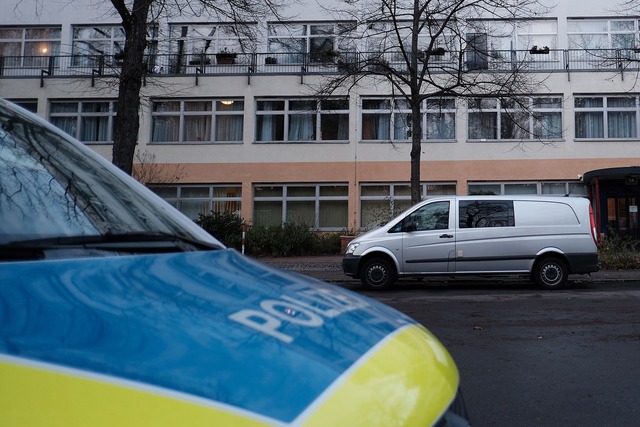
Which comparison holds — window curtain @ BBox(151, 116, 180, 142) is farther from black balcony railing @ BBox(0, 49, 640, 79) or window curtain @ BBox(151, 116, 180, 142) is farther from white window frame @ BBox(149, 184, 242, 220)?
white window frame @ BBox(149, 184, 242, 220)

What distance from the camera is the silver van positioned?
38.1 ft

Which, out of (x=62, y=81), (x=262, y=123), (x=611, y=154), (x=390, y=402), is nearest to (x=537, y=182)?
(x=611, y=154)

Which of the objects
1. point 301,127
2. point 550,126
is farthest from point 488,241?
point 301,127

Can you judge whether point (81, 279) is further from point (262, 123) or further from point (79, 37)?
point (79, 37)

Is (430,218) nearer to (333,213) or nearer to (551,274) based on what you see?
(551,274)

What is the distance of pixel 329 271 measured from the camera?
55.0 feet

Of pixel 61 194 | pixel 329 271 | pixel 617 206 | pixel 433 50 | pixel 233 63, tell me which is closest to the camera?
pixel 61 194

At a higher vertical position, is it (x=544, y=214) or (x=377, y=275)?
(x=544, y=214)

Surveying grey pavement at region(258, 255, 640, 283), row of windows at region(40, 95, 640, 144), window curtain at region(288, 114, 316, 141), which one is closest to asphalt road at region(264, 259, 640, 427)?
grey pavement at region(258, 255, 640, 283)

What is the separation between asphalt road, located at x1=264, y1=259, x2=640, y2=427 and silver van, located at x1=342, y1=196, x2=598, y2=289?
1.57ft

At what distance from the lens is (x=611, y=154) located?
78.9ft

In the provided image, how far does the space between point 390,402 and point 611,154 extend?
2608 centimetres

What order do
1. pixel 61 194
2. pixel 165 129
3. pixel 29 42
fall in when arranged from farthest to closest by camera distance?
pixel 29 42 < pixel 165 129 < pixel 61 194

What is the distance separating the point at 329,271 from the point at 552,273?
6.83m
